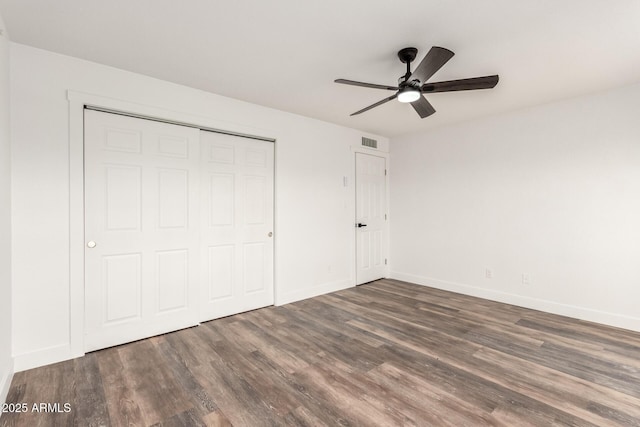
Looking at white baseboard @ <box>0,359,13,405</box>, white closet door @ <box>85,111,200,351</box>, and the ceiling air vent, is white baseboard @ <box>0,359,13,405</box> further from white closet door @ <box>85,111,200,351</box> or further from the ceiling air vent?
the ceiling air vent

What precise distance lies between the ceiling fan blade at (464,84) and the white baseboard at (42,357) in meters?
3.71

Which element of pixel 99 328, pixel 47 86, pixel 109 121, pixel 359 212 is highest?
pixel 47 86

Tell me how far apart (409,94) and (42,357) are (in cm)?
364

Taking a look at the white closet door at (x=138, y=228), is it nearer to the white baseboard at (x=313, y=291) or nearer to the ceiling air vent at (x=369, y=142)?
the white baseboard at (x=313, y=291)

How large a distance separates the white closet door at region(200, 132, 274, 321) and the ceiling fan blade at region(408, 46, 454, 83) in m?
Answer: 2.19

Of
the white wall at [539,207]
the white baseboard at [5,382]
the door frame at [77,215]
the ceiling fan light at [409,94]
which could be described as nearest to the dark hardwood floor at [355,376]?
the white baseboard at [5,382]

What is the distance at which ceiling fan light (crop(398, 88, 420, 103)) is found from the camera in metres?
2.35

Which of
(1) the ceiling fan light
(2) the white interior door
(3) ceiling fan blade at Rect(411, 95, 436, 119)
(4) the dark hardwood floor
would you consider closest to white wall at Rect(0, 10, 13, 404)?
(4) the dark hardwood floor

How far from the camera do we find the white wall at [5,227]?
2.04m

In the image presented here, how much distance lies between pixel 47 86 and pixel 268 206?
2335 mm

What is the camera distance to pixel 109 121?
9.07ft

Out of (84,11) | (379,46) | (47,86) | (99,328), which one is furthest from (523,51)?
(99,328)

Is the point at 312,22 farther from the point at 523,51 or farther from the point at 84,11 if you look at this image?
the point at 523,51

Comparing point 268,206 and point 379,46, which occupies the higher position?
point 379,46
